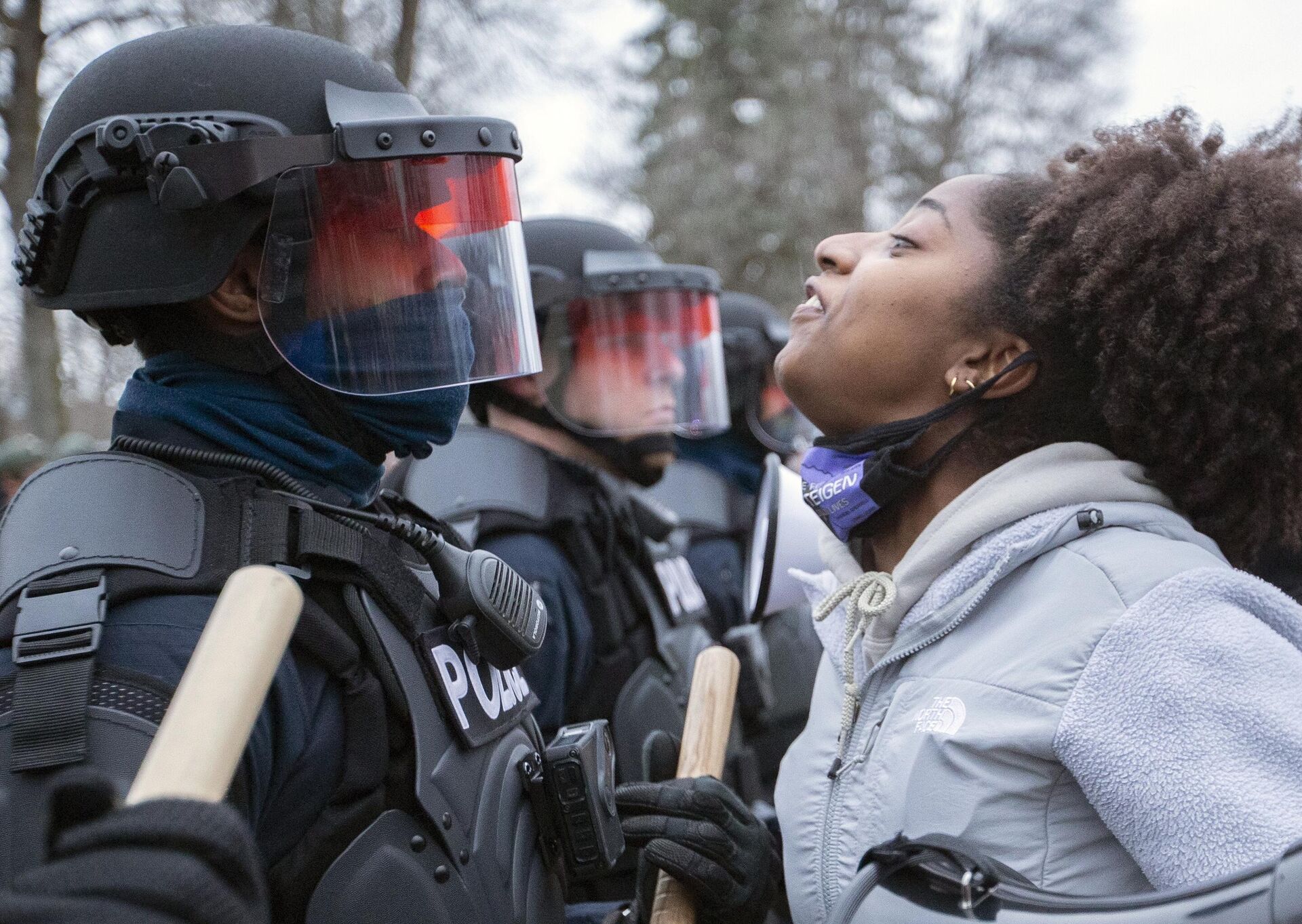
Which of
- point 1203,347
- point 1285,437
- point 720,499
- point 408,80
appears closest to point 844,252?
point 1203,347

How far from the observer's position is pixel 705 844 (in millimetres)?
1937

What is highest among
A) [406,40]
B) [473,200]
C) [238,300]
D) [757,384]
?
[406,40]

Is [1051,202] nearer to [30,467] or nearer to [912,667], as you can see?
[912,667]

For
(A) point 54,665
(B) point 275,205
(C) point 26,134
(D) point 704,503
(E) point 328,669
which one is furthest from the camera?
(C) point 26,134

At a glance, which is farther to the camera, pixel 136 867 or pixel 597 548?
pixel 597 548

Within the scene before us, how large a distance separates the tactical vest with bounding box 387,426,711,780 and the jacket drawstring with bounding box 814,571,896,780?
1.14m

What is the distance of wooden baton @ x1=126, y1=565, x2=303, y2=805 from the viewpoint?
97 cm

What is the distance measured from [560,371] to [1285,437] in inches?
85.7

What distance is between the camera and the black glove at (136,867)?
90 centimetres

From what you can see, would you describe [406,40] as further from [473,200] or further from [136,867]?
[136,867]

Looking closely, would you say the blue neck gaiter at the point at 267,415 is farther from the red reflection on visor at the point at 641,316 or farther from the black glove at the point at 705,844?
the red reflection on visor at the point at 641,316

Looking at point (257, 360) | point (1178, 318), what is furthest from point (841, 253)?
point (257, 360)

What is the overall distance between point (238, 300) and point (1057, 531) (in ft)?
3.95

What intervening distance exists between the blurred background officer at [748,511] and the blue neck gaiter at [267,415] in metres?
1.98
